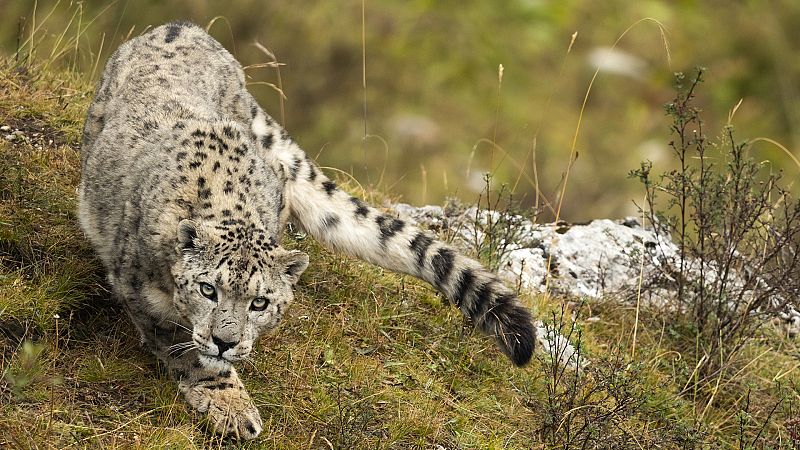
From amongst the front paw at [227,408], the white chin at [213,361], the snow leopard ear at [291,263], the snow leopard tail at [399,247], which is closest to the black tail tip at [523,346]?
the snow leopard tail at [399,247]

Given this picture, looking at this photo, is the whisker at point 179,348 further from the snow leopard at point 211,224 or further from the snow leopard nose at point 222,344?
the snow leopard nose at point 222,344

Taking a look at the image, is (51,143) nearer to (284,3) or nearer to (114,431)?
(114,431)

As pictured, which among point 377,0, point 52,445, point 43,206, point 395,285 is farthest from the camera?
point 377,0

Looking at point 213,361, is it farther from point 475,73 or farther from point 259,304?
point 475,73

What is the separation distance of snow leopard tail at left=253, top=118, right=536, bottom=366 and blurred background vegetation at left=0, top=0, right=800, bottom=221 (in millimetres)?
2266

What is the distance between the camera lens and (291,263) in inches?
195

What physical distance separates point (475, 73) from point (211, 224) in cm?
503

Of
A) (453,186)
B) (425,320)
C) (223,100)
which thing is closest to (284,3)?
(453,186)

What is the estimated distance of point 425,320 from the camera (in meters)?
6.19

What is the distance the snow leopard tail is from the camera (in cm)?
552

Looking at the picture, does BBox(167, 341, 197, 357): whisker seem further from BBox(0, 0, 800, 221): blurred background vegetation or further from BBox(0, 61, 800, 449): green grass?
BBox(0, 0, 800, 221): blurred background vegetation

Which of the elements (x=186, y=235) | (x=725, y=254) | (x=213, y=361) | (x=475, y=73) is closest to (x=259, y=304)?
(x=213, y=361)

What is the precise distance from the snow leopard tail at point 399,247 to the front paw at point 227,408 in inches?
46.0

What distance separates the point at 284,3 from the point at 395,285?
4.16 meters
